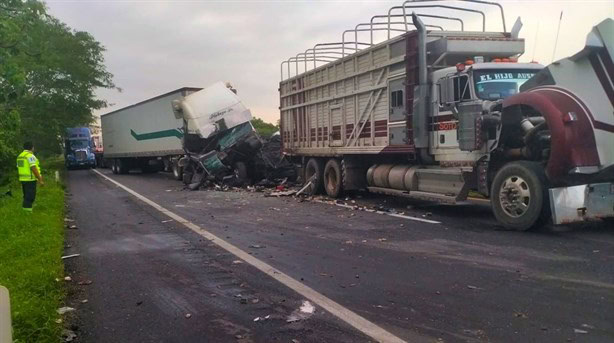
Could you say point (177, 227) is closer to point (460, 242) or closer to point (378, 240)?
point (378, 240)

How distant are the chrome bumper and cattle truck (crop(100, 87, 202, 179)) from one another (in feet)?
53.9

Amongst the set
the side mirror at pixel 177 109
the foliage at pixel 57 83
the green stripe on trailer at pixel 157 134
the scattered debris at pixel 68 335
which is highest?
the foliage at pixel 57 83

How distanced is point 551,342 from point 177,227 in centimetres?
710

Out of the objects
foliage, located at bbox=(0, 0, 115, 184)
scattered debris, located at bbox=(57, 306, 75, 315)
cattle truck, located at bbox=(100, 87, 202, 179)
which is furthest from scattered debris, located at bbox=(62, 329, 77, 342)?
foliage, located at bbox=(0, 0, 115, 184)

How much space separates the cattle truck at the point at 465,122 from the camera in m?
7.64

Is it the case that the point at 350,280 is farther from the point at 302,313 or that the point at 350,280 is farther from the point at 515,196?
the point at 515,196

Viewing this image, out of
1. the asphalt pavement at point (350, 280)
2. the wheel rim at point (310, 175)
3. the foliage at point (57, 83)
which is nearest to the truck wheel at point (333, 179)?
the wheel rim at point (310, 175)

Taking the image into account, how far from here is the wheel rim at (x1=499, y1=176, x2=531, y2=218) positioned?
8203 mm

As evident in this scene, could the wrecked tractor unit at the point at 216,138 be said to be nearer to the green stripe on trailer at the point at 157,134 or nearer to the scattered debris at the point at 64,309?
the green stripe on trailer at the point at 157,134

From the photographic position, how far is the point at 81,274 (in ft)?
20.7

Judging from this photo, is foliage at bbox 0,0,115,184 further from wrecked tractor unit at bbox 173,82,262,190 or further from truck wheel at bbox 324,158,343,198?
truck wheel at bbox 324,158,343,198

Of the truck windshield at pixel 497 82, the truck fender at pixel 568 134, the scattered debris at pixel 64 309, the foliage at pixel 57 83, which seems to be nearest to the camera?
the scattered debris at pixel 64 309

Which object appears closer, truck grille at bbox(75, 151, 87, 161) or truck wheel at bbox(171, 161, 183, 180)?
truck wheel at bbox(171, 161, 183, 180)

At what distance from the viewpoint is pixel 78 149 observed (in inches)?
1561
